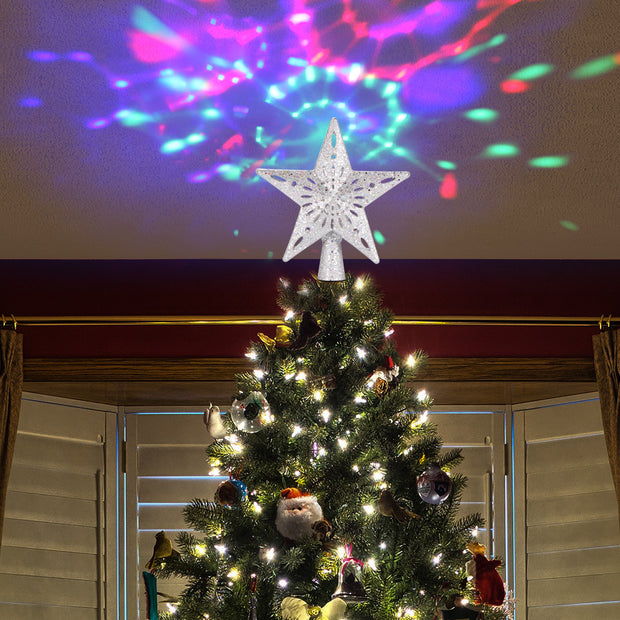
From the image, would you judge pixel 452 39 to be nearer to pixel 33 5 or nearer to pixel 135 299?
pixel 33 5

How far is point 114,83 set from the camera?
225 centimetres

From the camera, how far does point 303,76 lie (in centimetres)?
223

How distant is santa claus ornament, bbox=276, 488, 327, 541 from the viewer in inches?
78.7

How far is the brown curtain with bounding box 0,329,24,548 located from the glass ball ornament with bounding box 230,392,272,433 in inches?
68.7

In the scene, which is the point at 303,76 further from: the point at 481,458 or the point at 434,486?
the point at 481,458

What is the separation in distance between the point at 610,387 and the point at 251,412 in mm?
2048

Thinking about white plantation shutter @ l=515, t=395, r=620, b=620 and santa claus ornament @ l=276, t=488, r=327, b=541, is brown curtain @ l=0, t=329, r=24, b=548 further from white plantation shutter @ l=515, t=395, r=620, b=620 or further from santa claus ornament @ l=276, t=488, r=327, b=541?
white plantation shutter @ l=515, t=395, r=620, b=620

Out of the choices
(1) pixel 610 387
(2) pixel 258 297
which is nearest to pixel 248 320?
(2) pixel 258 297

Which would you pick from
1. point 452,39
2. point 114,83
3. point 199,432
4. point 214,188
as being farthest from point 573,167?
point 199,432

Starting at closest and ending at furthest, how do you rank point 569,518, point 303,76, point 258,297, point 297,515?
point 297,515 < point 303,76 < point 258,297 < point 569,518

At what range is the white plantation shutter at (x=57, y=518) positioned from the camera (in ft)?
12.2

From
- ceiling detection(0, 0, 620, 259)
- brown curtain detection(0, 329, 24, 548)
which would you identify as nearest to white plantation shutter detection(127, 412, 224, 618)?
brown curtain detection(0, 329, 24, 548)

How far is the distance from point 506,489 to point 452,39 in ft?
8.58

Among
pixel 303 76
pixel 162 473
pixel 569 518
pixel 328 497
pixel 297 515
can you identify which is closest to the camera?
pixel 297 515
